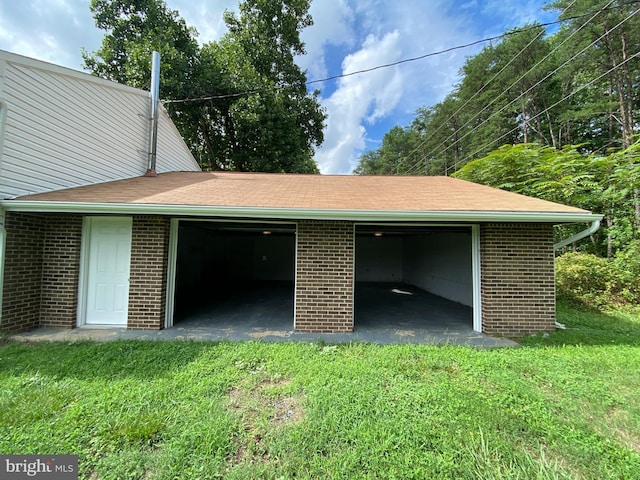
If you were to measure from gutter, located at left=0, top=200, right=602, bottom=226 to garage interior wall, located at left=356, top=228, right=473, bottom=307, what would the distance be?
186cm

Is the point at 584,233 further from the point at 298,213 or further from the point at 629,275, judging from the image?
the point at 298,213

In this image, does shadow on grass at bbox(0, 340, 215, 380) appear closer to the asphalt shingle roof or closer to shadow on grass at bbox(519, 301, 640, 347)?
the asphalt shingle roof

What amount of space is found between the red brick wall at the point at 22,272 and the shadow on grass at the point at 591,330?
8.54m

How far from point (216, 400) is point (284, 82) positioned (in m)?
17.4

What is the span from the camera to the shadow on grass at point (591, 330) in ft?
14.7

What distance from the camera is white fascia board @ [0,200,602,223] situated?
446cm

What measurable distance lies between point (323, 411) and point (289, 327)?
9.15 ft

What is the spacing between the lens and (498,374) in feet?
10.9

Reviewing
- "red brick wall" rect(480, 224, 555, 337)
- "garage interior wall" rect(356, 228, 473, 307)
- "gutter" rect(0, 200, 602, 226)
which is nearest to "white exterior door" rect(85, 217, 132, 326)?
"gutter" rect(0, 200, 602, 226)

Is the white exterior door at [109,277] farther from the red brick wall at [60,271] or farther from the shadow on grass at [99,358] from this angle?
the shadow on grass at [99,358]

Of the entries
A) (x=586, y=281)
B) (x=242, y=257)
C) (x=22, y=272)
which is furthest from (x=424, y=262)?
(x=22, y=272)

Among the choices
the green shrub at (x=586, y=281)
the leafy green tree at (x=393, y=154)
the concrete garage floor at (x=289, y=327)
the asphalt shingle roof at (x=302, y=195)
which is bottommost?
the concrete garage floor at (x=289, y=327)

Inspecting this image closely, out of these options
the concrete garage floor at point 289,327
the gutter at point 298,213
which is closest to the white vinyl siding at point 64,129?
the gutter at point 298,213

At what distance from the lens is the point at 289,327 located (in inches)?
208
